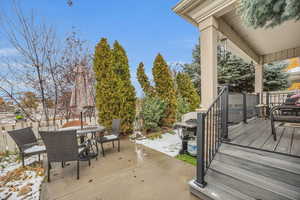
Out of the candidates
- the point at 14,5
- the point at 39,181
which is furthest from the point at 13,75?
the point at 39,181

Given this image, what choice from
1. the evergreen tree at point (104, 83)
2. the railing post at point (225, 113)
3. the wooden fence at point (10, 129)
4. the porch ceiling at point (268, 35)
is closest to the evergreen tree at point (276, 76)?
Result: the porch ceiling at point (268, 35)

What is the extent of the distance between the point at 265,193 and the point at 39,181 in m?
3.43

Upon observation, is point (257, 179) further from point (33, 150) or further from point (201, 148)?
point (33, 150)

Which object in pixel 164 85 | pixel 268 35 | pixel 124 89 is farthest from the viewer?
pixel 164 85

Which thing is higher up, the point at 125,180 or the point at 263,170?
the point at 263,170

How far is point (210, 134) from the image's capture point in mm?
2025

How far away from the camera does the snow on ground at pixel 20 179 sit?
6.51 ft

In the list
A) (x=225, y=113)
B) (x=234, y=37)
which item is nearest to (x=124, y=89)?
(x=225, y=113)

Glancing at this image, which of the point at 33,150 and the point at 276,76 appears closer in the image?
the point at 33,150

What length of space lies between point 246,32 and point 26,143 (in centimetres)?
652

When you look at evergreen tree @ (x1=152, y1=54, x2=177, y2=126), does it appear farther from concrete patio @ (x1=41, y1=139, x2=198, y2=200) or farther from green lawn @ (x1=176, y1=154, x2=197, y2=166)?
concrete patio @ (x1=41, y1=139, x2=198, y2=200)

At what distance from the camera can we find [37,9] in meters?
3.95

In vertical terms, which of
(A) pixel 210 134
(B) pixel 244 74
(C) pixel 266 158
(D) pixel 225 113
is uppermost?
(B) pixel 244 74

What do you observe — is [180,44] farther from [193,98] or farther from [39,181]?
[39,181]
